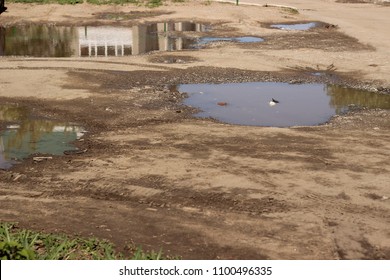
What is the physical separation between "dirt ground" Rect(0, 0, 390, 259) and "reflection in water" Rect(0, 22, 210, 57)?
10.9 feet

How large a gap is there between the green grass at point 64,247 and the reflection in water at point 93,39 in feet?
52.1

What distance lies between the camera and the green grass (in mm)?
7273

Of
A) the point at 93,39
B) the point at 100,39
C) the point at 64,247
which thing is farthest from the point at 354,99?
the point at 93,39

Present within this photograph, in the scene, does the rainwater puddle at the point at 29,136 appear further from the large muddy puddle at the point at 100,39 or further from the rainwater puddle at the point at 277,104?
the large muddy puddle at the point at 100,39

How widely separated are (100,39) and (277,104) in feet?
44.4

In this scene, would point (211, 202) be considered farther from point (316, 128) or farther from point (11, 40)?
point (11, 40)

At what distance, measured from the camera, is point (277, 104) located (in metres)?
15.8

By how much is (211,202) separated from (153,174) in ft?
5.07

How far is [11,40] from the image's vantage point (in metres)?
27.0

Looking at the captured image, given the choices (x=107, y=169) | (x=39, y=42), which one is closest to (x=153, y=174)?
(x=107, y=169)

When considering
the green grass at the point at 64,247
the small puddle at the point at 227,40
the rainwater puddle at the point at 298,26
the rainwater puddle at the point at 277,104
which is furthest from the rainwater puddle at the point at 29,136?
the rainwater puddle at the point at 298,26

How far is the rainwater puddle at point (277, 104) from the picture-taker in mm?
14516

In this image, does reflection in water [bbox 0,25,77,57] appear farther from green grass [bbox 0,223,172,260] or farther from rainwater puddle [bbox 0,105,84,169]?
green grass [bbox 0,223,172,260]

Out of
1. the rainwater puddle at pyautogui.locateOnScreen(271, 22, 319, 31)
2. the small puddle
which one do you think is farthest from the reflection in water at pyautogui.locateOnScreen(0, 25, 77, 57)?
the rainwater puddle at pyautogui.locateOnScreen(271, 22, 319, 31)
